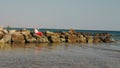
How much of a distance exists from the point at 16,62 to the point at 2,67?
287 cm

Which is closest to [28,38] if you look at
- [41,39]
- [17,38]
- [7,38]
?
[17,38]

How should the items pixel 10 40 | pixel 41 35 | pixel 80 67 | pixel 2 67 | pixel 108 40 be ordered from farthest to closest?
1. pixel 108 40
2. pixel 41 35
3. pixel 10 40
4. pixel 80 67
5. pixel 2 67

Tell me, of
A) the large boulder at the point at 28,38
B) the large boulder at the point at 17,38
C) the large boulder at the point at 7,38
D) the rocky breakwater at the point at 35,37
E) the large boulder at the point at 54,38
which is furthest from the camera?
the large boulder at the point at 54,38

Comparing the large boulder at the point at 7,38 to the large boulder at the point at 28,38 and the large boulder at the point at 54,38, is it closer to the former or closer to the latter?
the large boulder at the point at 28,38

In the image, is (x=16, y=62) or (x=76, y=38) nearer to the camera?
(x=16, y=62)

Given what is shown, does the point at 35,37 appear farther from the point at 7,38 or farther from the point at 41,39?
the point at 7,38

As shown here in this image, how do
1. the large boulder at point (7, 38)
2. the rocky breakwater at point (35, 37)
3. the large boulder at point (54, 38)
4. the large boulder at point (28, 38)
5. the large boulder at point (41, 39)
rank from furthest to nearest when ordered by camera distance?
the large boulder at point (54, 38), the large boulder at point (41, 39), the large boulder at point (28, 38), the rocky breakwater at point (35, 37), the large boulder at point (7, 38)

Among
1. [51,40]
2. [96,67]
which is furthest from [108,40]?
[96,67]

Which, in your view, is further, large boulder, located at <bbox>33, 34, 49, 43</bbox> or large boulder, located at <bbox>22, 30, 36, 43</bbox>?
large boulder, located at <bbox>33, 34, 49, 43</bbox>

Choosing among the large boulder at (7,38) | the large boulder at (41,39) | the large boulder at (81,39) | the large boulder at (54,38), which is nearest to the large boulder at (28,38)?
the large boulder at (41,39)

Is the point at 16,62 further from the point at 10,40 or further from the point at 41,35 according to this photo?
the point at 41,35

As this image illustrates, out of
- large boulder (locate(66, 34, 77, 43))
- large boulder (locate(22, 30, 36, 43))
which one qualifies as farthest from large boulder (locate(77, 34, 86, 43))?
large boulder (locate(22, 30, 36, 43))

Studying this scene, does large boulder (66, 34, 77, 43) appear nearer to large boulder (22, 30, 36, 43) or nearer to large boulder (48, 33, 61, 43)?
large boulder (48, 33, 61, 43)

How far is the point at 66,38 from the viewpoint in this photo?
5872 centimetres
